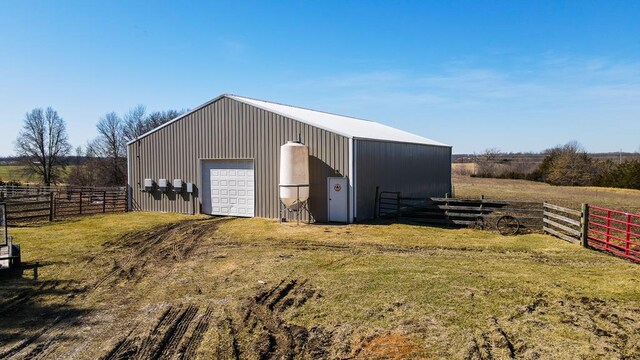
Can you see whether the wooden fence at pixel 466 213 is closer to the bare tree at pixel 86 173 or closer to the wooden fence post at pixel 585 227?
the wooden fence post at pixel 585 227

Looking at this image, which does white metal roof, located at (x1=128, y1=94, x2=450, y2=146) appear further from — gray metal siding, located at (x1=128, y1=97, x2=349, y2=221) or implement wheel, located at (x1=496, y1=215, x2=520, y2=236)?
implement wheel, located at (x1=496, y1=215, x2=520, y2=236)

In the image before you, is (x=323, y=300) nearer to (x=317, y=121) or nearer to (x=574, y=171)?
(x=317, y=121)

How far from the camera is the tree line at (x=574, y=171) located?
39.9 m

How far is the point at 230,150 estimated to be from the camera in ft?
61.1

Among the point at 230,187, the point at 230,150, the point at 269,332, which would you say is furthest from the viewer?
the point at 230,187

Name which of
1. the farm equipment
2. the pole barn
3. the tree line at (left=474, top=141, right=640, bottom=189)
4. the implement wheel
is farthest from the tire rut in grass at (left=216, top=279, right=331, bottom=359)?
the tree line at (left=474, top=141, right=640, bottom=189)

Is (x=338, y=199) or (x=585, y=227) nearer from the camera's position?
(x=585, y=227)

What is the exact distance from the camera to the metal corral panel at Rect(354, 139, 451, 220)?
1678cm

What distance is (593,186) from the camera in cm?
4288

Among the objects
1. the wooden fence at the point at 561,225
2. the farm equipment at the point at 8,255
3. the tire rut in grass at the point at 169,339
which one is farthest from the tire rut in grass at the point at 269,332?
the wooden fence at the point at 561,225

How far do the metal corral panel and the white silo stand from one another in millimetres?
1952

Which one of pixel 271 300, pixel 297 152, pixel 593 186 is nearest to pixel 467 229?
pixel 297 152

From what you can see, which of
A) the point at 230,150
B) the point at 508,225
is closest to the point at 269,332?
the point at 508,225

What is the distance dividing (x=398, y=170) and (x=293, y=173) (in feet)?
20.6
